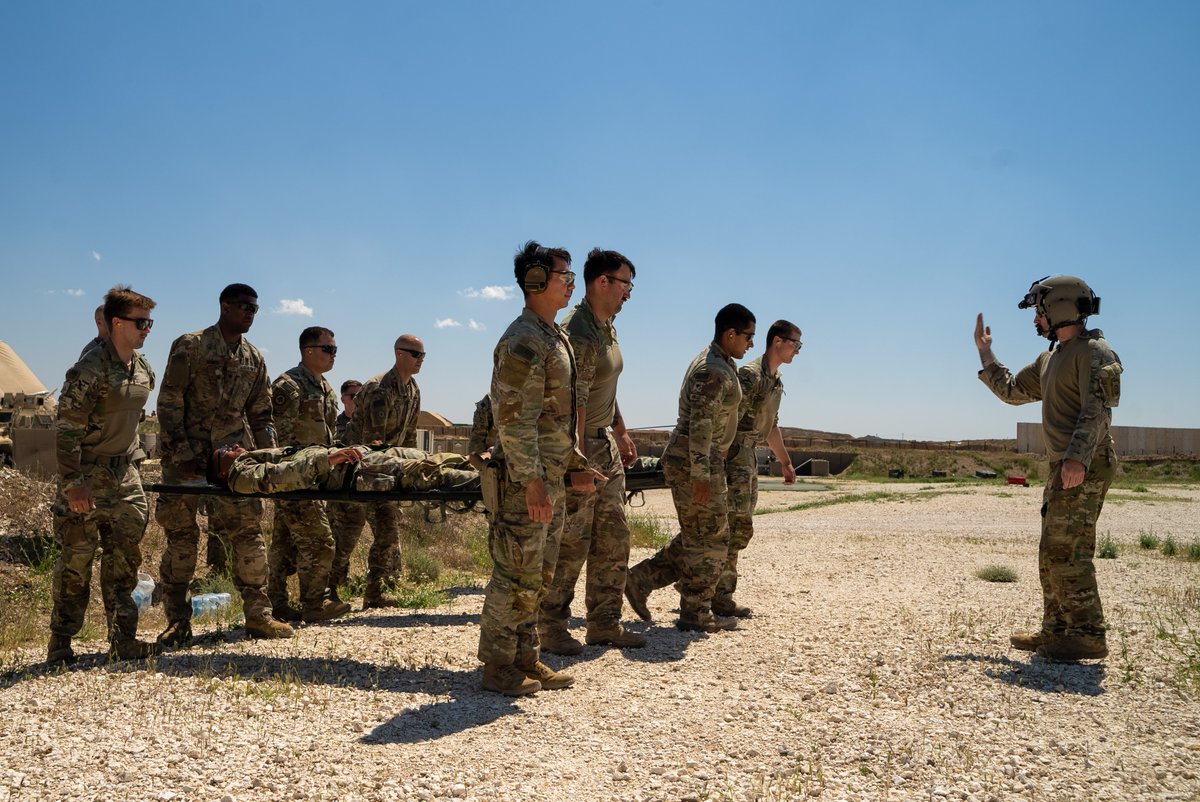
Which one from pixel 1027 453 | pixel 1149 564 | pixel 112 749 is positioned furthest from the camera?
pixel 1027 453

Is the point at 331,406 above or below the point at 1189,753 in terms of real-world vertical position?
above

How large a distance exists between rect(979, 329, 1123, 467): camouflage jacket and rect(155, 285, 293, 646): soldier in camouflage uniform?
548 cm

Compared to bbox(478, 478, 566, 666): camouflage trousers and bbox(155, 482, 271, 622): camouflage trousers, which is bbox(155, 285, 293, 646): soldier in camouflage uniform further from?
bbox(478, 478, 566, 666): camouflage trousers

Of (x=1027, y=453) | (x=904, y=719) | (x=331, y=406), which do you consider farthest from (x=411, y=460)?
(x=1027, y=453)

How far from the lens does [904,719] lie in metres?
4.34

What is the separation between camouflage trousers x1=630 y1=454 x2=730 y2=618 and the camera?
6.46 m

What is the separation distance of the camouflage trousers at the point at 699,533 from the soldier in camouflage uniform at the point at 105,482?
3682 mm

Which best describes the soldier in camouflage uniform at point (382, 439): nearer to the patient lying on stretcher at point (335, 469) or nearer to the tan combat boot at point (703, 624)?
the patient lying on stretcher at point (335, 469)

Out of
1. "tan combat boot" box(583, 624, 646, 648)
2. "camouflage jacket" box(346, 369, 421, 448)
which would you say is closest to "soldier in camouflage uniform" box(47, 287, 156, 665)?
"camouflage jacket" box(346, 369, 421, 448)

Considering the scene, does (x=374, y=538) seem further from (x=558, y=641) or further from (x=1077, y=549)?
(x=1077, y=549)

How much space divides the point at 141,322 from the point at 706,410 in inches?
151

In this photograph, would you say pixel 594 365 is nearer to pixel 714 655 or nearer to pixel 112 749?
pixel 714 655

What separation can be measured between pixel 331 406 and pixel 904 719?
18.6ft

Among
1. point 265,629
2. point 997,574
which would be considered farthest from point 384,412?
point 997,574
